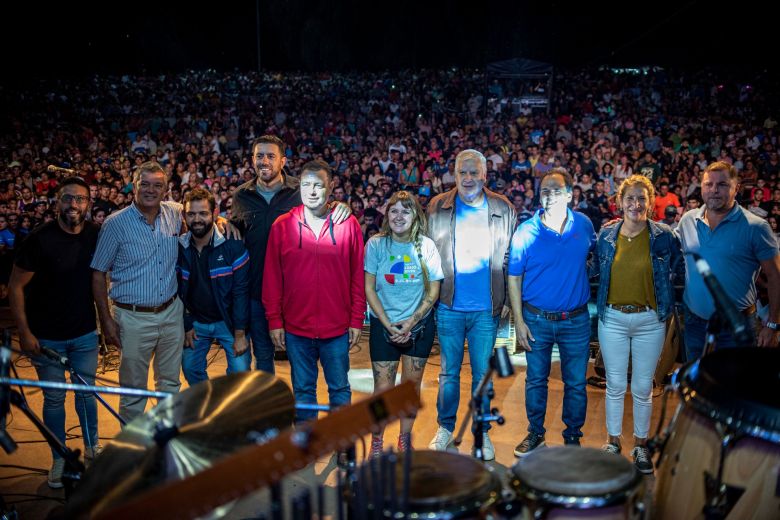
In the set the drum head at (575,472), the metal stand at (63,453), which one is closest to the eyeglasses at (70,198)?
the metal stand at (63,453)

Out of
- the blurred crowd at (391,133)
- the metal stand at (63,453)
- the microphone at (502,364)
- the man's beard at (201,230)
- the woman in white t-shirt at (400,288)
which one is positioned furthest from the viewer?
the blurred crowd at (391,133)

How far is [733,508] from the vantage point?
221 centimetres

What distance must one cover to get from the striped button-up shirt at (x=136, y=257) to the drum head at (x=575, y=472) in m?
2.91

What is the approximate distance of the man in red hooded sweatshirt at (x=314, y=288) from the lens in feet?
13.5

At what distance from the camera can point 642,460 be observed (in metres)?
4.00

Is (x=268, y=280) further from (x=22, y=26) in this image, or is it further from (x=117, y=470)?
(x=22, y=26)

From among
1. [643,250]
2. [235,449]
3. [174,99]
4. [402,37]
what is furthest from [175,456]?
[402,37]

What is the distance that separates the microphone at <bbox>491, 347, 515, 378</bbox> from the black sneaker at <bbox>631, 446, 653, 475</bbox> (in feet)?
6.73

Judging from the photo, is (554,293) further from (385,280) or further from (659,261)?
(385,280)

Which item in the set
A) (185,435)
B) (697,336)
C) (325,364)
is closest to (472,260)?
(325,364)

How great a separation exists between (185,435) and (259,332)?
7.81ft

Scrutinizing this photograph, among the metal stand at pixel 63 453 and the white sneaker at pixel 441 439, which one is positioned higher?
the metal stand at pixel 63 453

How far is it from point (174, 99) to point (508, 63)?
1174 cm

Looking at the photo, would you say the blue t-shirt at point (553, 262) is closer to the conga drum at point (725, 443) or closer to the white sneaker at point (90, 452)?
the conga drum at point (725, 443)
